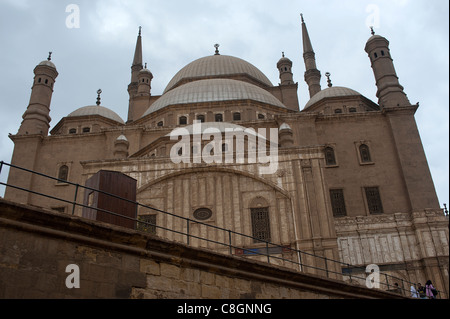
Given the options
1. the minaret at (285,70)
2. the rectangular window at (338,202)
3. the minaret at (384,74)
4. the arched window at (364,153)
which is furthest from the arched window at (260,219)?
the minaret at (285,70)

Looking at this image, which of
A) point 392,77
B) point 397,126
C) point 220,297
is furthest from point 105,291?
point 392,77

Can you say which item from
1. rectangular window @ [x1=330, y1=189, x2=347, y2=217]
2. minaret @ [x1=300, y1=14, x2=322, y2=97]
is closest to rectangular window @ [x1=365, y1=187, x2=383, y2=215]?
rectangular window @ [x1=330, y1=189, x2=347, y2=217]

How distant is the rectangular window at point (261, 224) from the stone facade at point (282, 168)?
12cm

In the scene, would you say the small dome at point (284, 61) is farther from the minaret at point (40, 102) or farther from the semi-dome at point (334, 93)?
the minaret at point (40, 102)

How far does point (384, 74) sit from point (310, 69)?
10422mm

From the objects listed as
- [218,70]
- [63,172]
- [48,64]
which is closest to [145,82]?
[218,70]

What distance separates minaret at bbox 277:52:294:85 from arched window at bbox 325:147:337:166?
39.7ft

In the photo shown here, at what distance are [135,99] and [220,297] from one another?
95.1ft

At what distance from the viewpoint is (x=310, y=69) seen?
3822cm

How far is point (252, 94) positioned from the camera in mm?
29891

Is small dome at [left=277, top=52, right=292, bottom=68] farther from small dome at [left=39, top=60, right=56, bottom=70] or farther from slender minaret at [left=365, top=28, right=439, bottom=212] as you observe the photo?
small dome at [left=39, top=60, right=56, bottom=70]

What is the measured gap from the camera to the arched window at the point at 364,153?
2540 centimetres

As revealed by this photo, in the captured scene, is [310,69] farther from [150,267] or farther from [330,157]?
[150,267]
